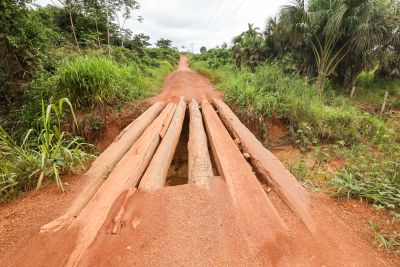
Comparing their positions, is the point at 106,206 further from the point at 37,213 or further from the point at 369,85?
the point at 369,85

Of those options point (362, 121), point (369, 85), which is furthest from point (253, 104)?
point (369, 85)

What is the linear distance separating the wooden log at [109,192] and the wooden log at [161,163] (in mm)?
91

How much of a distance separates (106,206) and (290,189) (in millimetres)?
1559

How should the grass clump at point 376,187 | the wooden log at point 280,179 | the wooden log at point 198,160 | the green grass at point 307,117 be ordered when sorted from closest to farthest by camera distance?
the wooden log at point 280,179, the grass clump at point 376,187, the wooden log at point 198,160, the green grass at point 307,117

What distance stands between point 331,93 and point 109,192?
8.64 metres

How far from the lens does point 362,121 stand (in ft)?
16.9

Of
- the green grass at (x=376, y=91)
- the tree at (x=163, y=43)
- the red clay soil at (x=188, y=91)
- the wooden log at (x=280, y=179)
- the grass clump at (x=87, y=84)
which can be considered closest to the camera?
the wooden log at (x=280, y=179)

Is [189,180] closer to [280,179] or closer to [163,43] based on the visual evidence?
→ [280,179]

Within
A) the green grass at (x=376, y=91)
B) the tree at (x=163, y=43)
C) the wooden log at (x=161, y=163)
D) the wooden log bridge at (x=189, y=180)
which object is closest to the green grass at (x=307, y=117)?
the wooden log bridge at (x=189, y=180)

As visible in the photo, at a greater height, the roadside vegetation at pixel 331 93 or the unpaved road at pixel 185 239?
the roadside vegetation at pixel 331 93

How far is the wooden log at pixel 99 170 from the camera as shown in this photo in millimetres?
1542

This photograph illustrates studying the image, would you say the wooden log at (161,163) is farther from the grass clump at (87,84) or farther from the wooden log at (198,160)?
the grass clump at (87,84)

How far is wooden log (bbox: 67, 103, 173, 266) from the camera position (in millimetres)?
1358

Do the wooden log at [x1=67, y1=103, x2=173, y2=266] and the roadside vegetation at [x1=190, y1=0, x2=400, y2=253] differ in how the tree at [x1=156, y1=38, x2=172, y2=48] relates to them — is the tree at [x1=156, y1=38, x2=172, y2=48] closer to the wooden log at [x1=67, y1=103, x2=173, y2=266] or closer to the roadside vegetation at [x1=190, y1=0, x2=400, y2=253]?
the roadside vegetation at [x1=190, y1=0, x2=400, y2=253]
